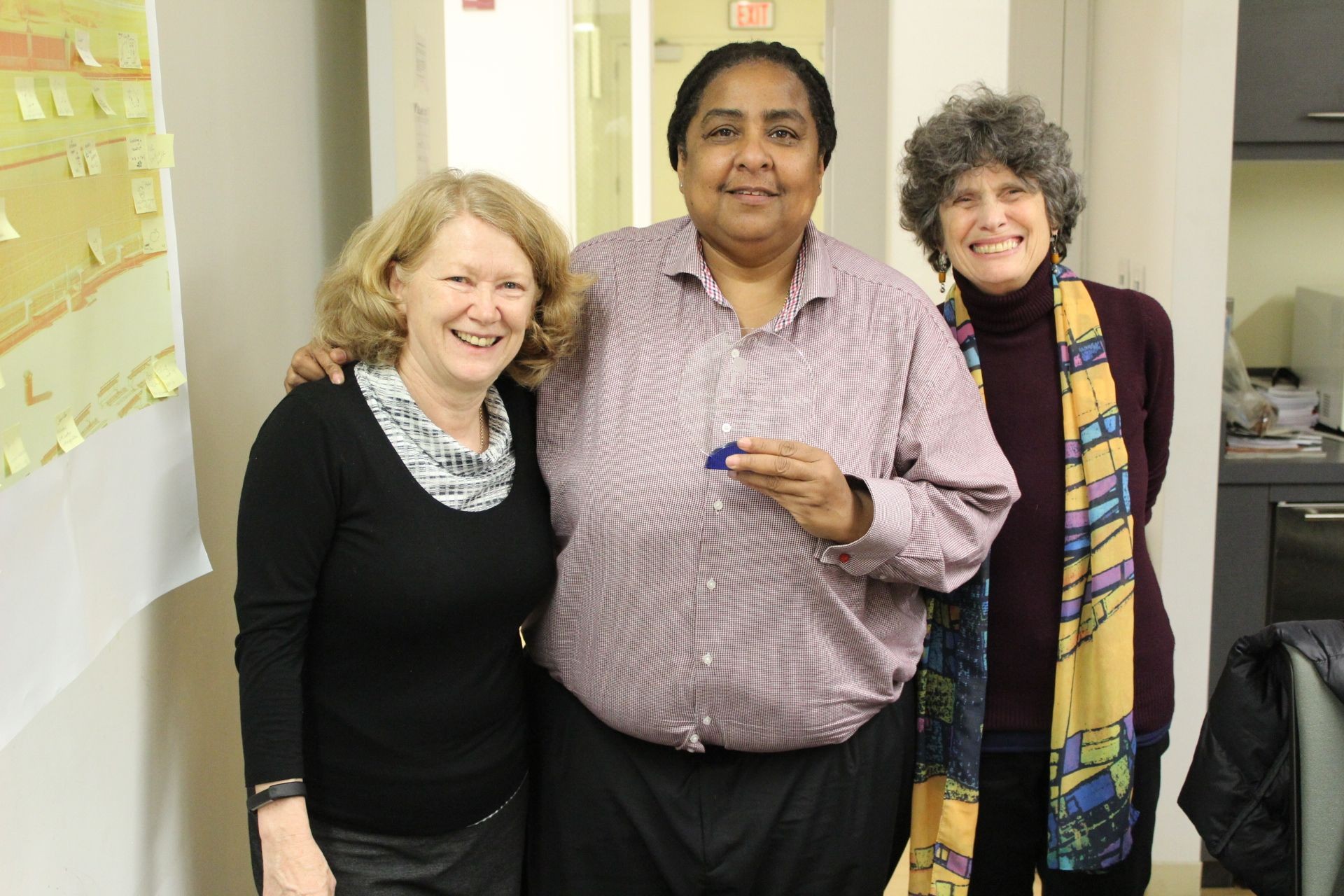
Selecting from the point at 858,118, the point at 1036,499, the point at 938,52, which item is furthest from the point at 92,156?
the point at 858,118

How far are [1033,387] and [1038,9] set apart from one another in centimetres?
194

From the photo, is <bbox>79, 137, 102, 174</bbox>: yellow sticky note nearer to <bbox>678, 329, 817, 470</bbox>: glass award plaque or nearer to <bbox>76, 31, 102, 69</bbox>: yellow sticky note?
<bbox>76, 31, 102, 69</bbox>: yellow sticky note

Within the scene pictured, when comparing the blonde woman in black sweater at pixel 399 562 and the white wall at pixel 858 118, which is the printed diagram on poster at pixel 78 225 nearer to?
the blonde woman in black sweater at pixel 399 562

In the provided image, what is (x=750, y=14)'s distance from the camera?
26.4 ft

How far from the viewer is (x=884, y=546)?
145 centimetres

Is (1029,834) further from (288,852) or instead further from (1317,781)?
(288,852)

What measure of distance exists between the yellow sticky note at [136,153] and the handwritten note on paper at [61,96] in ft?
0.44

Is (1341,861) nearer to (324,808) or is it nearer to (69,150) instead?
(324,808)

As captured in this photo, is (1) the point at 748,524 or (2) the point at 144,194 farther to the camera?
(1) the point at 748,524

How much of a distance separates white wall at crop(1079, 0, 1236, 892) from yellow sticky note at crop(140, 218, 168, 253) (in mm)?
2145

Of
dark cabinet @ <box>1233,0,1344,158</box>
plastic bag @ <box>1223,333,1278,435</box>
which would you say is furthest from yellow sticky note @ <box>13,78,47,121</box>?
plastic bag @ <box>1223,333,1278,435</box>

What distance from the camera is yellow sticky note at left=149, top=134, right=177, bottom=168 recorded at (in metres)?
1.32

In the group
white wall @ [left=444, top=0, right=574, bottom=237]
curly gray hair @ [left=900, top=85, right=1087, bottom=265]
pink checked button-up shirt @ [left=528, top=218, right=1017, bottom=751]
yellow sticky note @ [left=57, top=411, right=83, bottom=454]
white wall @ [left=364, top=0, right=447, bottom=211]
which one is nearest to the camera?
yellow sticky note @ [left=57, top=411, right=83, bottom=454]

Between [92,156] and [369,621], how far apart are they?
0.57m
